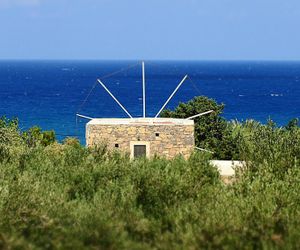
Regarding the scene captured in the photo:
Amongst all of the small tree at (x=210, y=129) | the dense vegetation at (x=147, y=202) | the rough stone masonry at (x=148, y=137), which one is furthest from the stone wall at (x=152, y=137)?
the small tree at (x=210, y=129)

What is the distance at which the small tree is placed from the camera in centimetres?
3925

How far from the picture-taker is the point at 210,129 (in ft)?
138

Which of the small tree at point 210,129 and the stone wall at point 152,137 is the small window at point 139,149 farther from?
the small tree at point 210,129

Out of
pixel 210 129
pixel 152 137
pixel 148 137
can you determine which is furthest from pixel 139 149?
pixel 210 129

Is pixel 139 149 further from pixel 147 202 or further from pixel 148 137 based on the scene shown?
pixel 147 202

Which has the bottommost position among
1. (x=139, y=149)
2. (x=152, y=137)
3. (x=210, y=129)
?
(x=210, y=129)

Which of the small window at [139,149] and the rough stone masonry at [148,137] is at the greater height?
the rough stone masonry at [148,137]

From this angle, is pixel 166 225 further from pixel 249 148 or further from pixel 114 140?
pixel 114 140

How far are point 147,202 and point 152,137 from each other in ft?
37.4

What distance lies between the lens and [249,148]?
21.3 metres

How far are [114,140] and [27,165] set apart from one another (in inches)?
324

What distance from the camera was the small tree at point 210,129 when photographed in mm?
39250

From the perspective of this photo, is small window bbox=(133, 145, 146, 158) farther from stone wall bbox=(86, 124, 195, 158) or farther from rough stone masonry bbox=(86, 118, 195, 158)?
stone wall bbox=(86, 124, 195, 158)

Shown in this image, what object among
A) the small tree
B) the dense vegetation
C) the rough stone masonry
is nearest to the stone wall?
the rough stone masonry
